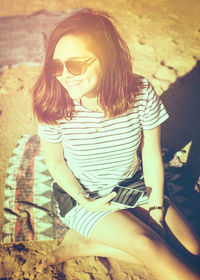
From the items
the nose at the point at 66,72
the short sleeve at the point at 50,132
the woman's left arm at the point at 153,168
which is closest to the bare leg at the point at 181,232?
the woman's left arm at the point at 153,168

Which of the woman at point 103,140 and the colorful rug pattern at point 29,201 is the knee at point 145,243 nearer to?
the woman at point 103,140

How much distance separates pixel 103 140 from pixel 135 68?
8.59ft

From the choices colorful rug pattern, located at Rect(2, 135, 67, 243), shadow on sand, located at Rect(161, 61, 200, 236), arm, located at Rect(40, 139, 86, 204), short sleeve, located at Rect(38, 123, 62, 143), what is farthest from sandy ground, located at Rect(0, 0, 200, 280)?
short sleeve, located at Rect(38, 123, 62, 143)

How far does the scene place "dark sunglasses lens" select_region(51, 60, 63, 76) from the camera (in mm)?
1335

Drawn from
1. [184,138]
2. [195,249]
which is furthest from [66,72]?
[184,138]

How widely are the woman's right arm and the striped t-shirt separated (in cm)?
7

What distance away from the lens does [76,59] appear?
1.28 m

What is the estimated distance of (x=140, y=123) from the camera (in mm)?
1645

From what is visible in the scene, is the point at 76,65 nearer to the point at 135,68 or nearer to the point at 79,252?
the point at 79,252

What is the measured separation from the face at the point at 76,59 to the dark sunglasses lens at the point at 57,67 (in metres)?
0.02

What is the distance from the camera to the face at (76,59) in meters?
1.27

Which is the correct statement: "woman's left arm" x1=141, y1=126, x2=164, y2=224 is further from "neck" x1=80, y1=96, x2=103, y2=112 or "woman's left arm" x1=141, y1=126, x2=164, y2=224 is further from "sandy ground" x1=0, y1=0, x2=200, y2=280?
"sandy ground" x1=0, y1=0, x2=200, y2=280

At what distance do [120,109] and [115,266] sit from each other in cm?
137

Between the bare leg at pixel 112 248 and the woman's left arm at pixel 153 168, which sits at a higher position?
the woman's left arm at pixel 153 168
